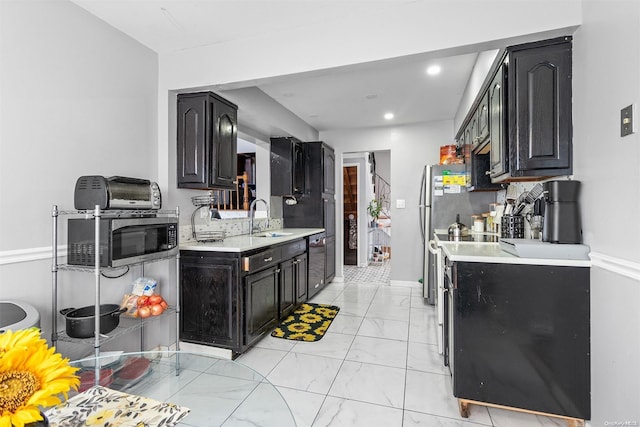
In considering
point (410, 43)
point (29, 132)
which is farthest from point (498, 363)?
point (29, 132)

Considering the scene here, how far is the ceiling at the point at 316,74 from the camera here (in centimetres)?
215

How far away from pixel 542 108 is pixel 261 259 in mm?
2312

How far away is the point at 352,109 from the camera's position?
14.2ft

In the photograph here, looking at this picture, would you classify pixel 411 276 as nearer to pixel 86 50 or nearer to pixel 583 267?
pixel 583 267

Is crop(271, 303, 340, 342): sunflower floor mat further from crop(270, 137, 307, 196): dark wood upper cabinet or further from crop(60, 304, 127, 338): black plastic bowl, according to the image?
crop(270, 137, 307, 196): dark wood upper cabinet

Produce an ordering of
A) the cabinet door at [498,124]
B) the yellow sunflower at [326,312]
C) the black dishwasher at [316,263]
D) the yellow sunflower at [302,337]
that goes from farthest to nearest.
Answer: the black dishwasher at [316,263]
the yellow sunflower at [326,312]
the yellow sunflower at [302,337]
the cabinet door at [498,124]

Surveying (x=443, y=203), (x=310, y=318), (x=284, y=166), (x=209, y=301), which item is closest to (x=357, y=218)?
(x=284, y=166)

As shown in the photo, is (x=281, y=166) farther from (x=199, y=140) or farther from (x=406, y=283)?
(x=406, y=283)

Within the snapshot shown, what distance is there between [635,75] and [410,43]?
3.95ft

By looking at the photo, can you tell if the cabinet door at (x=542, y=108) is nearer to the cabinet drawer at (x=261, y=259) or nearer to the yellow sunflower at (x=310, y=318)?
the cabinet drawer at (x=261, y=259)

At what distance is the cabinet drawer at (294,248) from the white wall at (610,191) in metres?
2.46

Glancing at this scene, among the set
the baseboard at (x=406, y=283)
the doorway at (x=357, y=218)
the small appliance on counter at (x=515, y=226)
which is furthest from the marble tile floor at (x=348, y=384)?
the doorway at (x=357, y=218)

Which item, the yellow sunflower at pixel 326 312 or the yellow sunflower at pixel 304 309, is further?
the yellow sunflower at pixel 304 309

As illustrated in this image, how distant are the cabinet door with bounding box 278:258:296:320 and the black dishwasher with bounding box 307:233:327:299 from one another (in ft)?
1.81
